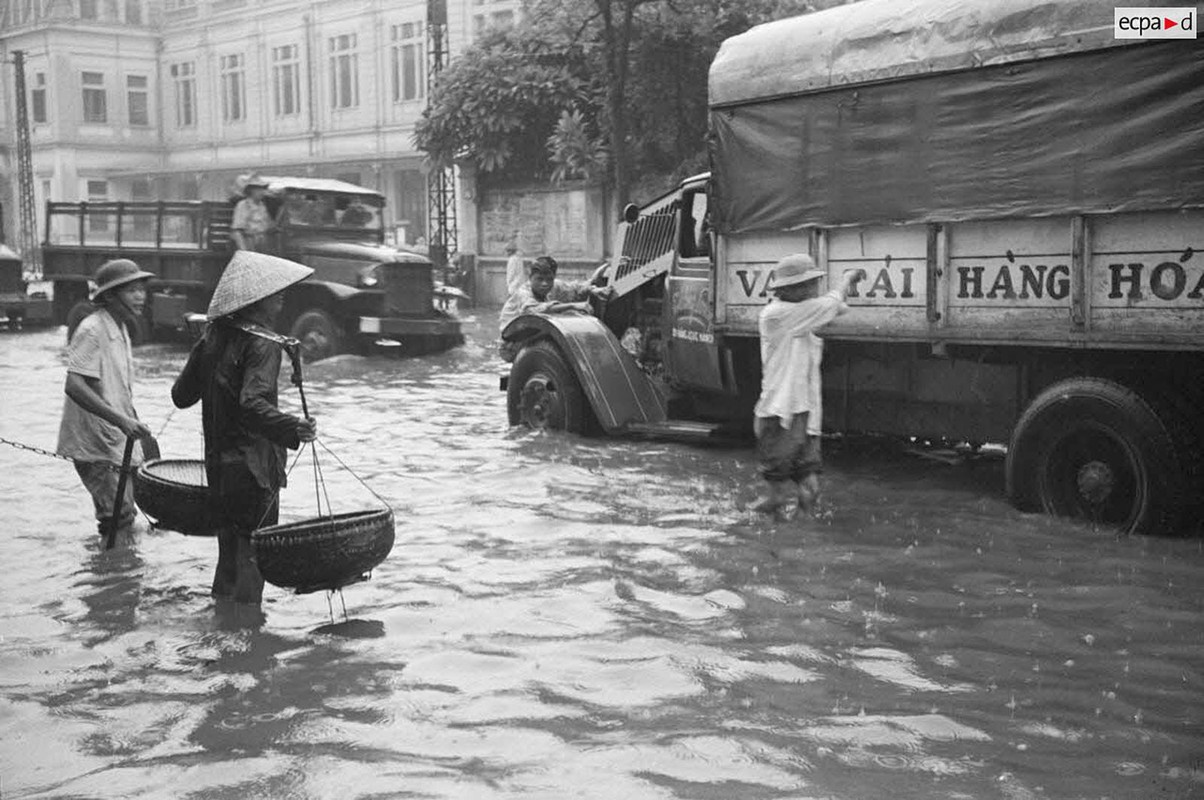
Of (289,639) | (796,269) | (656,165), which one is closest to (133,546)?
(289,639)

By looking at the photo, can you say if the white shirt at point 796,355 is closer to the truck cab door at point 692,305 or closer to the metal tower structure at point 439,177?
the truck cab door at point 692,305

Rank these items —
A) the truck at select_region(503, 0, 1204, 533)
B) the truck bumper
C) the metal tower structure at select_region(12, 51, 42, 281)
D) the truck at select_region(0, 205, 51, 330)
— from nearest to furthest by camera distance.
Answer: the truck at select_region(503, 0, 1204, 533) → the truck bumper → the truck at select_region(0, 205, 51, 330) → the metal tower structure at select_region(12, 51, 42, 281)

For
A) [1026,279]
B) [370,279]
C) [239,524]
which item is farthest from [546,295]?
[239,524]

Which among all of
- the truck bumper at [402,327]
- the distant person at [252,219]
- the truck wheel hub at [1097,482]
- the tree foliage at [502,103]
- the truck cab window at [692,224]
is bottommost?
the truck wheel hub at [1097,482]

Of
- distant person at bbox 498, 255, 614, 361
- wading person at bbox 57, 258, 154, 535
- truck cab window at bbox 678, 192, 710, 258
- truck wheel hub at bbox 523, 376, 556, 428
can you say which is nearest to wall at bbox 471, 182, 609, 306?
distant person at bbox 498, 255, 614, 361

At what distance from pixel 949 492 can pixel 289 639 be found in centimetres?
509

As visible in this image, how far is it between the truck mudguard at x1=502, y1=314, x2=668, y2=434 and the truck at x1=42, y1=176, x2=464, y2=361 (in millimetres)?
7711

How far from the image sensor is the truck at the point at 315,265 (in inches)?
771

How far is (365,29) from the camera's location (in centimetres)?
4144

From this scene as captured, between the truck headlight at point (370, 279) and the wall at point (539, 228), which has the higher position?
the wall at point (539, 228)

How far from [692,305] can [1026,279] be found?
3299mm

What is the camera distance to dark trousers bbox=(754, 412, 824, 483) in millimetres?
8789

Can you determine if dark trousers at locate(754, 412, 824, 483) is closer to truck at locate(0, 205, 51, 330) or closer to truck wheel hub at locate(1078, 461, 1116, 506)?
truck wheel hub at locate(1078, 461, 1116, 506)

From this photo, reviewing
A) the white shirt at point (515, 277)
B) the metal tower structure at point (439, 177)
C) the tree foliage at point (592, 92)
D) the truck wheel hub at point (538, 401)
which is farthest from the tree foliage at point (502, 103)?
the truck wheel hub at point (538, 401)
